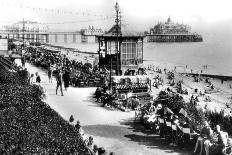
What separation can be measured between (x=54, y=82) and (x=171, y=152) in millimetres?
17068

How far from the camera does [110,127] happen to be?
1600cm

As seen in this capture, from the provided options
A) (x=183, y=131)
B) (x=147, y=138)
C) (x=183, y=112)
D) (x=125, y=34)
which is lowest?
(x=147, y=138)

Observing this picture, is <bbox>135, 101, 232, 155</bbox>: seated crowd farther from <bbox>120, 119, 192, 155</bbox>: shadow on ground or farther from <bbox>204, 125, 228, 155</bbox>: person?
<bbox>120, 119, 192, 155</bbox>: shadow on ground

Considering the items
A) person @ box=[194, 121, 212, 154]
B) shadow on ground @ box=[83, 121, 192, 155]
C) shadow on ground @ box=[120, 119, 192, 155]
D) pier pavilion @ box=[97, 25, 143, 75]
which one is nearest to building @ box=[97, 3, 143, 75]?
pier pavilion @ box=[97, 25, 143, 75]

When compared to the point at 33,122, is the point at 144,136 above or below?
below

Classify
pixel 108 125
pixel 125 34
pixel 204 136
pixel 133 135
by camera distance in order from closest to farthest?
pixel 204 136, pixel 133 135, pixel 108 125, pixel 125 34

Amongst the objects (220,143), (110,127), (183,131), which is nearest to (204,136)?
(220,143)

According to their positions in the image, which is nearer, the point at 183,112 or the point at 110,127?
the point at 183,112

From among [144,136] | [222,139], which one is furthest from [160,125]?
[222,139]

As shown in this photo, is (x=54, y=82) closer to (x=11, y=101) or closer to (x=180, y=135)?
(x=11, y=101)

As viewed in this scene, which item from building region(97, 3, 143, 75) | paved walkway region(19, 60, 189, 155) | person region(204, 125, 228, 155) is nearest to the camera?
person region(204, 125, 228, 155)

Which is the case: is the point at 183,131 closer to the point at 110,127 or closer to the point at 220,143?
the point at 220,143

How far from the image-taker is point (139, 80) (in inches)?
1158

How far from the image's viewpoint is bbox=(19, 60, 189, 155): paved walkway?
13.0m
